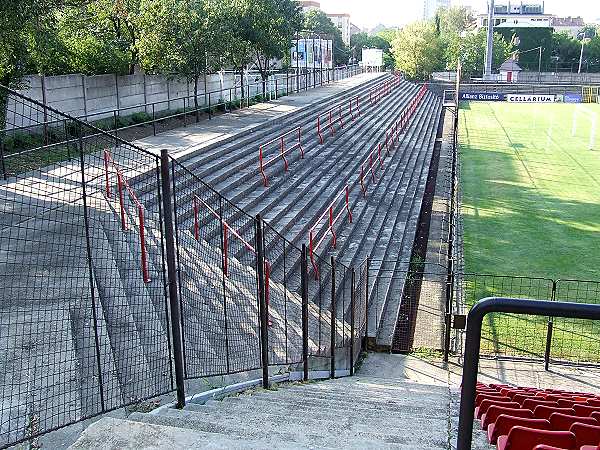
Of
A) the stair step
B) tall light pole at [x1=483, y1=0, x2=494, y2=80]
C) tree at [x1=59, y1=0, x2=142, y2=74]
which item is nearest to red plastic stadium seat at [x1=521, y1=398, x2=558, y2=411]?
the stair step

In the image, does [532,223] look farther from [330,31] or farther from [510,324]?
[330,31]

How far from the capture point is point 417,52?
233ft

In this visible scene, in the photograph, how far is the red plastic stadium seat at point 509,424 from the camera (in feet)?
14.6

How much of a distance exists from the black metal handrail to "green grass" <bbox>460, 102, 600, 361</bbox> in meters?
9.43

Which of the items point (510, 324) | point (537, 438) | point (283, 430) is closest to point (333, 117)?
point (510, 324)

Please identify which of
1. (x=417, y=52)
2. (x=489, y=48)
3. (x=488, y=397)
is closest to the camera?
(x=488, y=397)

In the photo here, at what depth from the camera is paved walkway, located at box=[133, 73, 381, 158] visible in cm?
1836

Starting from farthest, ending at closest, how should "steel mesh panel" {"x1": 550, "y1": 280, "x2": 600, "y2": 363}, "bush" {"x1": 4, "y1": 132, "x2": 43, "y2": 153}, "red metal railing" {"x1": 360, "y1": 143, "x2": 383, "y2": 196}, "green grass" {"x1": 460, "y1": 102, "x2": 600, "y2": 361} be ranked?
"red metal railing" {"x1": 360, "y1": 143, "x2": 383, "y2": 196}, "bush" {"x1": 4, "y1": 132, "x2": 43, "y2": 153}, "green grass" {"x1": 460, "y1": 102, "x2": 600, "y2": 361}, "steel mesh panel" {"x1": 550, "y1": 280, "x2": 600, "y2": 363}

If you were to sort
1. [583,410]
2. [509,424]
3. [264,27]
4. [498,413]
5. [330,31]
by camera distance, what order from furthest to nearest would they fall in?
1. [330,31]
2. [264,27]
3. [583,410]
4. [498,413]
5. [509,424]

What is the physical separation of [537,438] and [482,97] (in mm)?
68824

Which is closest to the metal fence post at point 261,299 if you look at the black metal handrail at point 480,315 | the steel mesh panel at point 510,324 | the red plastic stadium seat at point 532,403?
the red plastic stadium seat at point 532,403

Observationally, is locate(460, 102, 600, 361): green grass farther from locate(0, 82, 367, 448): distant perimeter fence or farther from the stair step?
the stair step

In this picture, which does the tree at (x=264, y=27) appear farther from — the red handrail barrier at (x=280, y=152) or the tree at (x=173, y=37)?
the red handrail barrier at (x=280, y=152)

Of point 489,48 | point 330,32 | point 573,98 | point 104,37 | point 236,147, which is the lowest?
point 236,147
